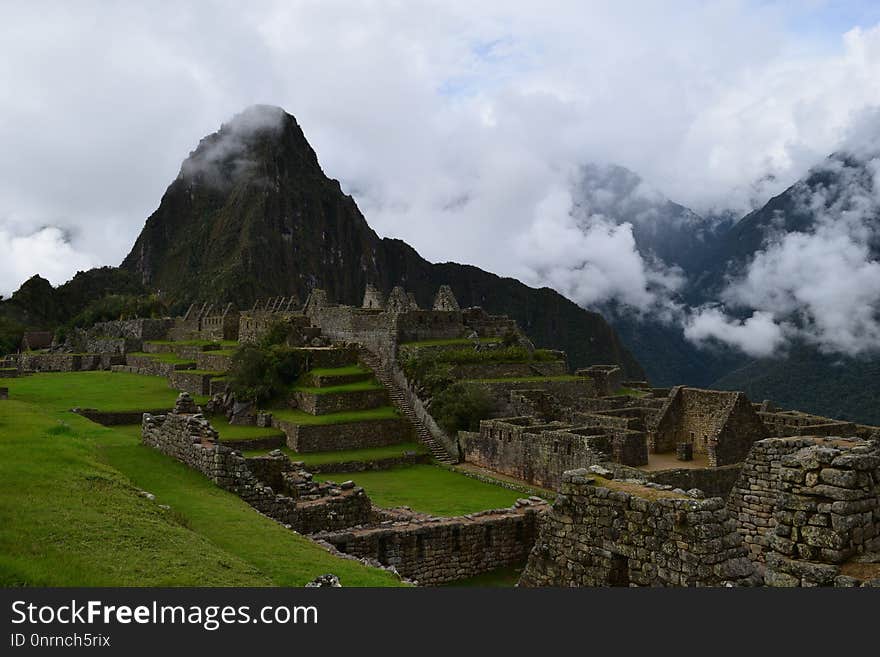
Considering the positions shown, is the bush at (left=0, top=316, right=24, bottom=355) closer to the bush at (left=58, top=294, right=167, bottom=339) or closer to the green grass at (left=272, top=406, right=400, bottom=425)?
the bush at (left=58, top=294, right=167, bottom=339)

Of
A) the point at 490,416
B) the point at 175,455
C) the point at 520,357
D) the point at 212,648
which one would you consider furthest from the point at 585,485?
the point at 520,357

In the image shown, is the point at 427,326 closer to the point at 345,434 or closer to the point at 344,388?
the point at 344,388

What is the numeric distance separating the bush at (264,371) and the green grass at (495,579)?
72.0 ft

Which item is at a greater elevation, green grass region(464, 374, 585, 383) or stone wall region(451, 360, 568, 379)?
stone wall region(451, 360, 568, 379)

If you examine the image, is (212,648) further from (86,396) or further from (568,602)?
(86,396)

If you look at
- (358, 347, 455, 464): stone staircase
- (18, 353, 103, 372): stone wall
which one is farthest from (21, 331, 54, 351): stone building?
(358, 347, 455, 464): stone staircase

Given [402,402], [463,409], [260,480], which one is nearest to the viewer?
[260,480]

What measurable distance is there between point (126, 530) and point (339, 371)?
2690cm

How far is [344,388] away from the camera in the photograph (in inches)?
1222

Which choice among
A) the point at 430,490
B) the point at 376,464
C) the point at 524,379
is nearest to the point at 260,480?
the point at 430,490

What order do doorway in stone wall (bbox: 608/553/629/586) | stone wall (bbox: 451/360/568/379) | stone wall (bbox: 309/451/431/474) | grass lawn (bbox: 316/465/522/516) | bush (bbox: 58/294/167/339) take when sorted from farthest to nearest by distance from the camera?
bush (bbox: 58/294/167/339) → stone wall (bbox: 451/360/568/379) → stone wall (bbox: 309/451/431/474) → grass lawn (bbox: 316/465/522/516) → doorway in stone wall (bbox: 608/553/629/586)

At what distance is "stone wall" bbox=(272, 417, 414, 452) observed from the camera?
88.0 ft

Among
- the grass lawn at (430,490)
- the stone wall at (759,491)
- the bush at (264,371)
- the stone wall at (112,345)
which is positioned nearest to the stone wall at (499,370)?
the grass lawn at (430,490)

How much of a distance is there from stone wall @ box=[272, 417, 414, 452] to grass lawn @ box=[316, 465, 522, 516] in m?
2.60
